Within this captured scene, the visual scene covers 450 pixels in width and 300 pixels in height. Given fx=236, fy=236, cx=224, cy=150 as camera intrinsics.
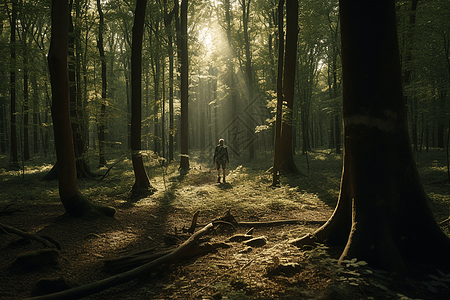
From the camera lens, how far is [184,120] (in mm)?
15305

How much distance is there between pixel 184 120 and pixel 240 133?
913 centimetres

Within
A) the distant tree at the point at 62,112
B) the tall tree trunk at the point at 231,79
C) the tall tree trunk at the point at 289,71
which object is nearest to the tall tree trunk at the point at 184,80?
Result: the tall tree trunk at the point at 289,71

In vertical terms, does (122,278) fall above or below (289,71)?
below

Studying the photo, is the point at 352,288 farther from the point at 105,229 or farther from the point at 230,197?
the point at 230,197

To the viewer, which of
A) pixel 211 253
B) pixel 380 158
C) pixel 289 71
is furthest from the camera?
pixel 289 71

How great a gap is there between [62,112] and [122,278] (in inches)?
183

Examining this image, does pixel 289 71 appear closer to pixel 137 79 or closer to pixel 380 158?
pixel 137 79

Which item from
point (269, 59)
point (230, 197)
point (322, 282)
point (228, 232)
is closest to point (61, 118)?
point (228, 232)

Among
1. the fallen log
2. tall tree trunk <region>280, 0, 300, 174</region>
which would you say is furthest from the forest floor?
tall tree trunk <region>280, 0, 300, 174</region>

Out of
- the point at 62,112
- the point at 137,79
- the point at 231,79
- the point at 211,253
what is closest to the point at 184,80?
the point at 137,79

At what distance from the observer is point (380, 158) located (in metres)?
3.26

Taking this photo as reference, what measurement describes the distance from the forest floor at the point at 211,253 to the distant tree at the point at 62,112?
427mm

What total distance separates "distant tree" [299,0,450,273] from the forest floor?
1.30 feet

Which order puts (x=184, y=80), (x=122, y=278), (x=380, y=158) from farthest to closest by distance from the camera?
(x=184, y=80), (x=380, y=158), (x=122, y=278)
